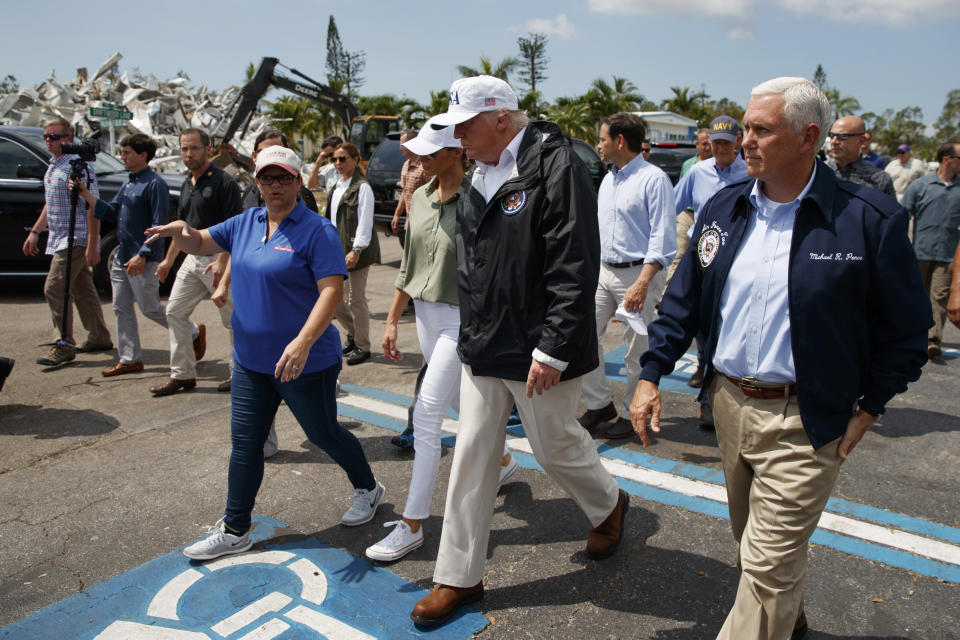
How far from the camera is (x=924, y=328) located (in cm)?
211

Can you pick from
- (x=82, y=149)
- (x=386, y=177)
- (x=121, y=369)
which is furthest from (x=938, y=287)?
(x=386, y=177)

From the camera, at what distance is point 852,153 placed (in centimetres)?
487

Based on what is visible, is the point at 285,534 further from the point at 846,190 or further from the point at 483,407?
the point at 846,190

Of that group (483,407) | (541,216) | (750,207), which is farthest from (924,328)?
(483,407)

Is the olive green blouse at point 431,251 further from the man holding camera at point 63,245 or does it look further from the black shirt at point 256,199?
the man holding camera at point 63,245

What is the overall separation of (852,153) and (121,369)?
20.4 ft

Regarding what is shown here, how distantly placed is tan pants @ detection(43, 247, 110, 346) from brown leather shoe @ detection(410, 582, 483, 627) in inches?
217

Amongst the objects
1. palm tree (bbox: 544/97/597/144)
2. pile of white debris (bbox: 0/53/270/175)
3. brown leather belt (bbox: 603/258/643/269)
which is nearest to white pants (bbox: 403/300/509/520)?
brown leather belt (bbox: 603/258/643/269)

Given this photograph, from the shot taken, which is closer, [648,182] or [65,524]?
[65,524]

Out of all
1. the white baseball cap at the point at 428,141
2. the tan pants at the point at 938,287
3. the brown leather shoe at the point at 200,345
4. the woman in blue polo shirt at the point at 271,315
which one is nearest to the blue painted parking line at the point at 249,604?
the woman in blue polo shirt at the point at 271,315

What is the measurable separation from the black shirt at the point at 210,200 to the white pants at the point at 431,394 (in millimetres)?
2645

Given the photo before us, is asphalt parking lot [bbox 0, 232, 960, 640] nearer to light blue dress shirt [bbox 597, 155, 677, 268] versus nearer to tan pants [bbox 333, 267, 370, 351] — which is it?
light blue dress shirt [bbox 597, 155, 677, 268]

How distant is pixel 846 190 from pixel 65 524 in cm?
395

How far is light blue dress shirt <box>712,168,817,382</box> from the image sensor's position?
7.24 feet
